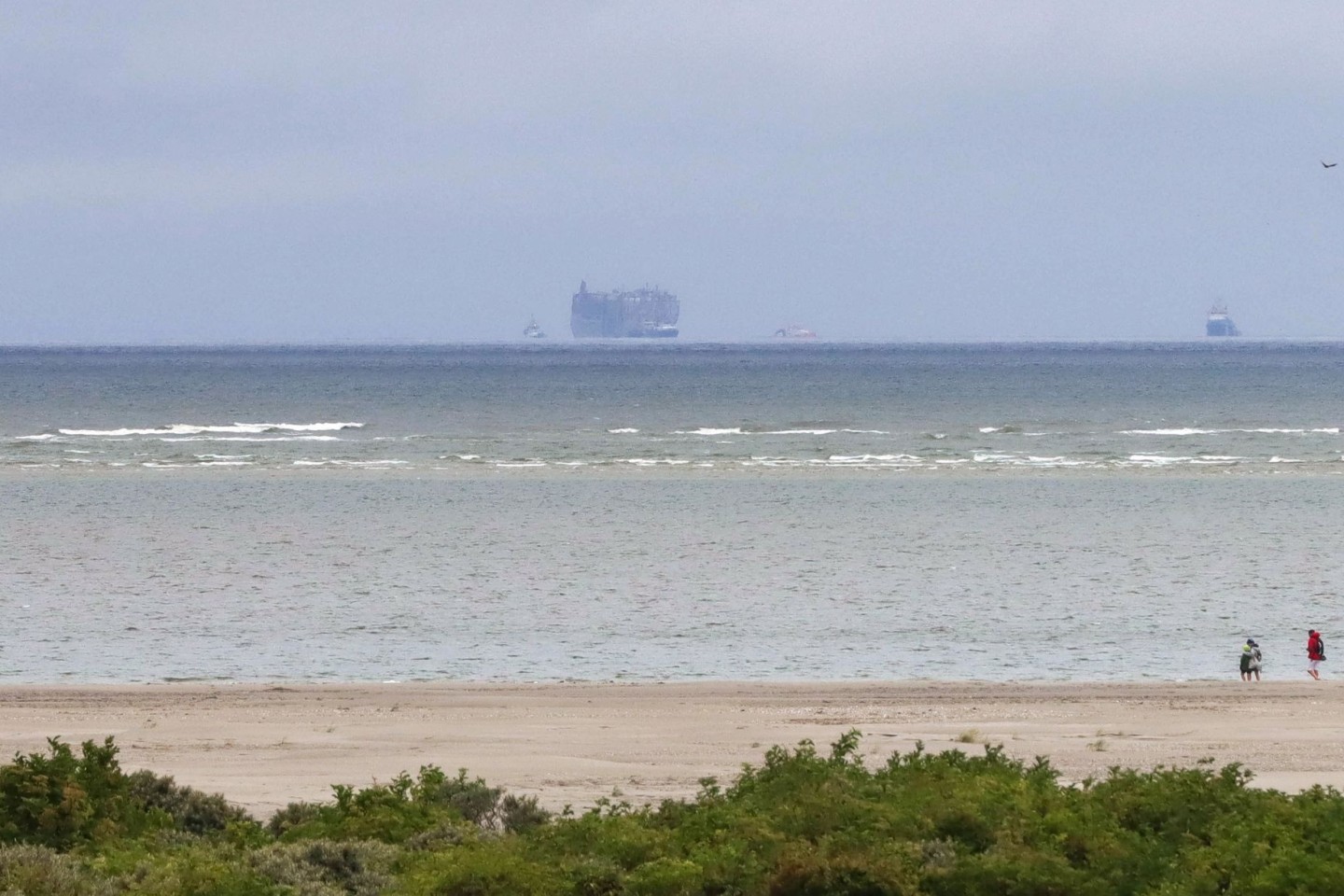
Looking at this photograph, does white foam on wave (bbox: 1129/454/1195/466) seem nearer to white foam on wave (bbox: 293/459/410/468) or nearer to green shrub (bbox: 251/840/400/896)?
white foam on wave (bbox: 293/459/410/468)

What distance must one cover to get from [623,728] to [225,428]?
61.1m

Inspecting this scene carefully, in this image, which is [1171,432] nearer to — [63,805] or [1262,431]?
[1262,431]

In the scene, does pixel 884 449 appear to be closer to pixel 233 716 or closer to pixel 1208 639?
pixel 1208 639

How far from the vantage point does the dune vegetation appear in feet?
29.3

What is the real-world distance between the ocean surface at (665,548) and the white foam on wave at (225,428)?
1.33 ft

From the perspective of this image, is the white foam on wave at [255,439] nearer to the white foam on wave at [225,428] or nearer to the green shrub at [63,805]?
the white foam on wave at [225,428]

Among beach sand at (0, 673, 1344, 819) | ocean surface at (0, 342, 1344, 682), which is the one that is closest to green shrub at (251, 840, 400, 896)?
beach sand at (0, 673, 1344, 819)

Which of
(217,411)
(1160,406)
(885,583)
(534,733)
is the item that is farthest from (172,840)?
(1160,406)

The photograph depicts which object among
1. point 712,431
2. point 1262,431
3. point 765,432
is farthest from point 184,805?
point 1262,431

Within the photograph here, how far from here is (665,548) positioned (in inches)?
1298

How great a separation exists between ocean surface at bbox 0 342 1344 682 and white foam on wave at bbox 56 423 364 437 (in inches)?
16.0

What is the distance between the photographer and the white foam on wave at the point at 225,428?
72.4m

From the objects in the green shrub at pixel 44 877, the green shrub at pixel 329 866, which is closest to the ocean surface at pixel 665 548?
the green shrub at pixel 329 866

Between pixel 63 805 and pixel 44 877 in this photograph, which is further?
pixel 63 805
